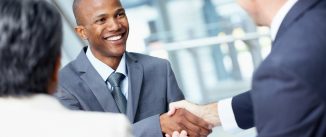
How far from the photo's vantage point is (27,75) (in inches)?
45.5

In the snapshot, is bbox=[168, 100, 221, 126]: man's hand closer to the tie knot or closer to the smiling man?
the smiling man

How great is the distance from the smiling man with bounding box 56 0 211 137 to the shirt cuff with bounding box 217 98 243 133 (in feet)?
0.52

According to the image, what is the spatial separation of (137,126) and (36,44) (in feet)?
3.23

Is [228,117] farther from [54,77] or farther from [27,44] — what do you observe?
[27,44]

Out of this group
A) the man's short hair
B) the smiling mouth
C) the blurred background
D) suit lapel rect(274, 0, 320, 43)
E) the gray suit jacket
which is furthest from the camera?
the blurred background

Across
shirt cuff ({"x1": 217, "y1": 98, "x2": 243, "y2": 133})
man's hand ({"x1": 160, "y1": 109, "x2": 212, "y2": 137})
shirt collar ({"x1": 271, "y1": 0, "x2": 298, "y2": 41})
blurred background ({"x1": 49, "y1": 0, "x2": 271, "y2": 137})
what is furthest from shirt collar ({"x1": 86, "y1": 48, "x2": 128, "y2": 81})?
blurred background ({"x1": 49, "y1": 0, "x2": 271, "y2": 137})

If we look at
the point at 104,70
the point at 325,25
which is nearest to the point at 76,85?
the point at 104,70

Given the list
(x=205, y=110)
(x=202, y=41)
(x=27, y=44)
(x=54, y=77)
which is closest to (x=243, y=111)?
(x=205, y=110)

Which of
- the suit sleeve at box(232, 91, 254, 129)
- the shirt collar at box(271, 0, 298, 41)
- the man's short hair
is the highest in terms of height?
the man's short hair

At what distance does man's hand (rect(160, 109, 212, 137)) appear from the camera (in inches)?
85.8

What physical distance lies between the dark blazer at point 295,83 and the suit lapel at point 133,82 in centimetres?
79

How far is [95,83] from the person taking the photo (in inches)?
82.7

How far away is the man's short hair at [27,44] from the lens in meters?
1.12

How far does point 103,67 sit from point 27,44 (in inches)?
41.4
